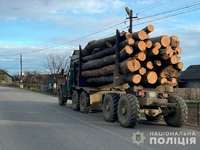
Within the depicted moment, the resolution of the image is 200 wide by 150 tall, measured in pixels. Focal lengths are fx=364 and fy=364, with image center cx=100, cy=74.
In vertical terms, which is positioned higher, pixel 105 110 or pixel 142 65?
pixel 142 65

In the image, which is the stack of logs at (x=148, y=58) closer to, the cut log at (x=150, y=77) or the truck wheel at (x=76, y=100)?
the cut log at (x=150, y=77)

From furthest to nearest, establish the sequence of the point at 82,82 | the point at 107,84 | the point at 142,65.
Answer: the point at 82,82, the point at 107,84, the point at 142,65

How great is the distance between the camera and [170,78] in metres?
14.0

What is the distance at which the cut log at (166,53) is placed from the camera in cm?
1318

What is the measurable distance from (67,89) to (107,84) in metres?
6.40

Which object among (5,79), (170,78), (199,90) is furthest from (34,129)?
(5,79)

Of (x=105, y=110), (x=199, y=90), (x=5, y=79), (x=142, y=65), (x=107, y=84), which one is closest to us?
(x=142, y=65)

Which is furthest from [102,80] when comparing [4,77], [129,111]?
[4,77]

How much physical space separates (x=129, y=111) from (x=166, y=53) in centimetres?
259

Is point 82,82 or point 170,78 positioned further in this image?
point 82,82

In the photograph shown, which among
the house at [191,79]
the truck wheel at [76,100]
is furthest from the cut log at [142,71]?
the house at [191,79]

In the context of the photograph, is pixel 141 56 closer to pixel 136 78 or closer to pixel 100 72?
pixel 136 78

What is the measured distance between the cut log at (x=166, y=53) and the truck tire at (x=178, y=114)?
1.49 metres

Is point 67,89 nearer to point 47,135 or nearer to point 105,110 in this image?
point 105,110
